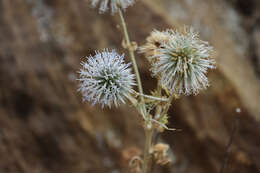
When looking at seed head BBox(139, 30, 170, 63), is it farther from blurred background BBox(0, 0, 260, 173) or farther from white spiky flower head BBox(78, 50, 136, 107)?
blurred background BBox(0, 0, 260, 173)

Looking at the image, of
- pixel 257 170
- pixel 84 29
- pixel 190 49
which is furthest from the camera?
pixel 84 29

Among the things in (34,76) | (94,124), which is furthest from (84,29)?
(94,124)

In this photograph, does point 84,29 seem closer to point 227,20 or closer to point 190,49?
point 227,20

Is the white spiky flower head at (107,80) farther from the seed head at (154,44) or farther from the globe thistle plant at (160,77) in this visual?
the seed head at (154,44)

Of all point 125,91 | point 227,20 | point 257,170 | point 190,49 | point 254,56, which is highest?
point 227,20

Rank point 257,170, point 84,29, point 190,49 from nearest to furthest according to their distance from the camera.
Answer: point 190,49
point 257,170
point 84,29

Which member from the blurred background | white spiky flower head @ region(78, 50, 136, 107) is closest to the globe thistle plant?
white spiky flower head @ region(78, 50, 136, 107)

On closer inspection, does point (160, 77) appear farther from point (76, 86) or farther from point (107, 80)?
point (76, 86)

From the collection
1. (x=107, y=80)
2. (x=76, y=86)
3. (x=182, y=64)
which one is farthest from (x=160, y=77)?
(x=76, y=86)
